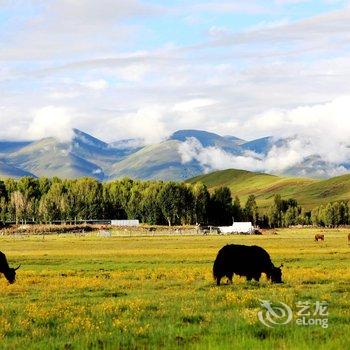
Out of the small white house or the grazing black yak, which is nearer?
the grazing black yak

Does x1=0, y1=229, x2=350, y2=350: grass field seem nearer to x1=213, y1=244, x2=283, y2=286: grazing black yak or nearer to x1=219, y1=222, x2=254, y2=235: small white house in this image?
x1=213, y1=244, x2=283, y2=286: grazing black yak

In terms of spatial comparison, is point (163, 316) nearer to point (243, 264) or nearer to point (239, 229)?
point (243, 264)

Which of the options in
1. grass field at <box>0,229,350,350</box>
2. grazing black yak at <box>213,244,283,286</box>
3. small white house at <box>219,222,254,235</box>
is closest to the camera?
grass field at <box>0,229,350,350</box>

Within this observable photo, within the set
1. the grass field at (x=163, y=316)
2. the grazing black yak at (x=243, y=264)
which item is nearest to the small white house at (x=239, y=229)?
the grazing black yak at (x=243, y=264)

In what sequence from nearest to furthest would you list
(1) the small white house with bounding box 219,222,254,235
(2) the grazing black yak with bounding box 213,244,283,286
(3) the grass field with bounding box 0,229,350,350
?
(3) the grass field with bounding box 0,229,350,350
(2) the grazing black yak with bounding box 213,244,283,286
(1) the small white house with bounding box 219,222,254,235

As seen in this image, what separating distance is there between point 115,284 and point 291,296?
39.9 ft

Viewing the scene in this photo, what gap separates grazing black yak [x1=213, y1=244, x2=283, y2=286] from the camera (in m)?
33.2

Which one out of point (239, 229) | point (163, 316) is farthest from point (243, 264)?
point (239, 229)

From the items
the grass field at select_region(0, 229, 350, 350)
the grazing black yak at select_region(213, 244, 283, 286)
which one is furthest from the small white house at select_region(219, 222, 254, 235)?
the grass field at select_region(0, 229, 350, 350)

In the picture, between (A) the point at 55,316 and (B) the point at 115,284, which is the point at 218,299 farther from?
(B) the point at 115,284

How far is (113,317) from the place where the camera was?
67.4ft

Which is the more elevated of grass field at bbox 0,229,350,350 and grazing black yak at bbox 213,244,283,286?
grazing black yak at bbox 213,244,283,286

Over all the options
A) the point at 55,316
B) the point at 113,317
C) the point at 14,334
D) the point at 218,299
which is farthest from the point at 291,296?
the point at 14,334

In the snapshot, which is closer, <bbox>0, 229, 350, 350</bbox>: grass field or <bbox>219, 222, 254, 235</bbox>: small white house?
<bbox>0, 229, 350, 350</bbox>: grass field
